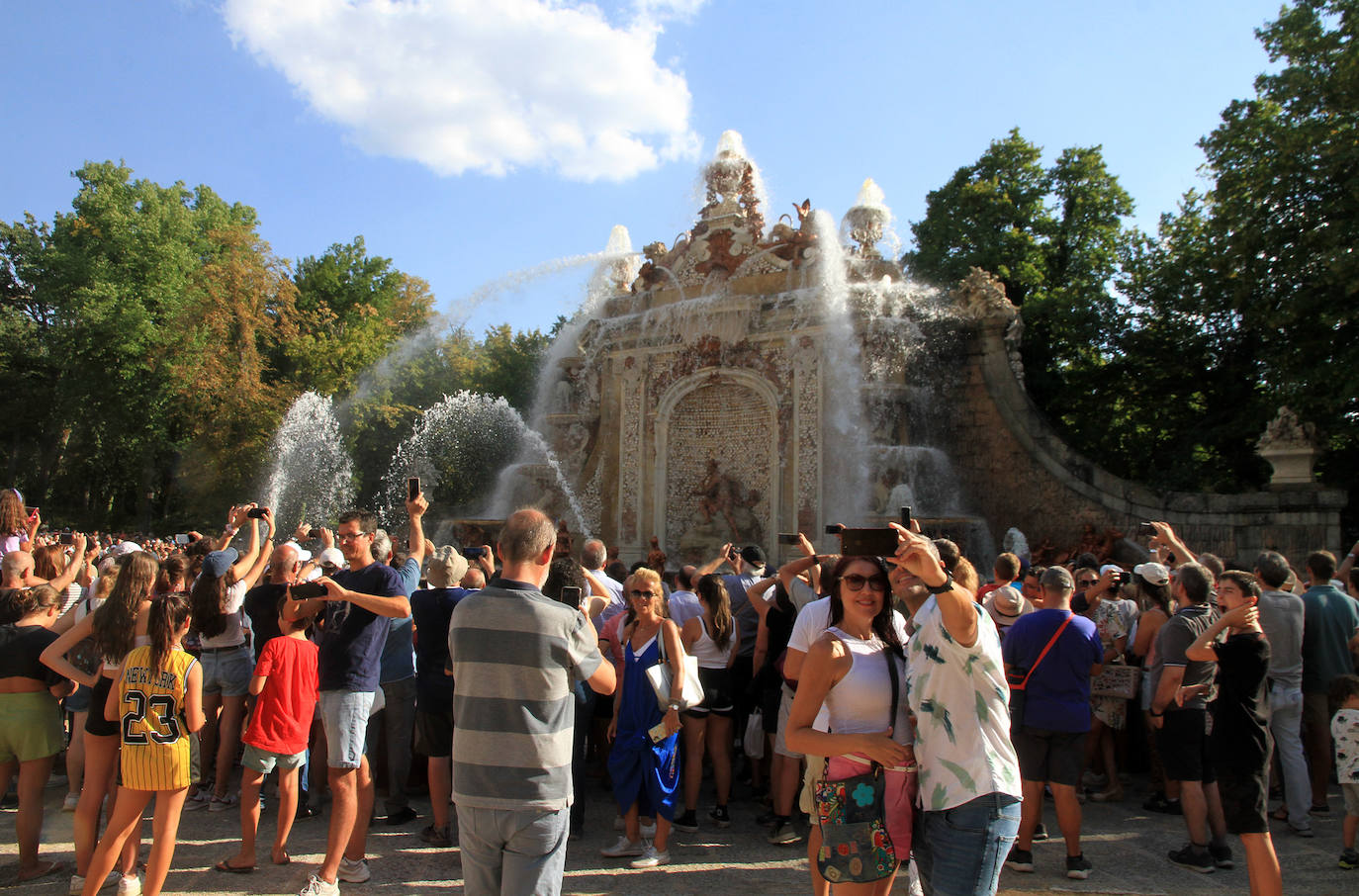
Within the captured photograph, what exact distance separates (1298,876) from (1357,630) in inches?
79.1

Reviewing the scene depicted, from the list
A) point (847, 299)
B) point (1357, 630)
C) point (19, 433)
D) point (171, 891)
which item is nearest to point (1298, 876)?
point (1357, 630)

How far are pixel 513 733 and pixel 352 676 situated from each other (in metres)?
2.03

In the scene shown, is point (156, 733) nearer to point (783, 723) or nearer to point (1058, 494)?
point (783, 723)

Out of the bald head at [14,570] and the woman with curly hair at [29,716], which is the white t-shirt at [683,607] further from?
the bald head at [14,570]

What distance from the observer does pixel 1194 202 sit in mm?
19484

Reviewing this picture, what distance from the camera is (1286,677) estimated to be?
20.0ft

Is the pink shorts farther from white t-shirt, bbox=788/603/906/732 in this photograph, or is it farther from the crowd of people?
white t-shirt, bbox=788/603/906/732

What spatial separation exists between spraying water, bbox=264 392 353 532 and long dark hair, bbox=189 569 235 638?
19.1 meters

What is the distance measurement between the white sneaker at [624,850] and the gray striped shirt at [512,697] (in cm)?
230

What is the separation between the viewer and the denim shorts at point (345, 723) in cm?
468

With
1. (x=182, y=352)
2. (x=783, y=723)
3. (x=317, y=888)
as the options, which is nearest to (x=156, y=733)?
(x=317, y=888)

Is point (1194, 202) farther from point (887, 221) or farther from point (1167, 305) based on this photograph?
point (887, 221)

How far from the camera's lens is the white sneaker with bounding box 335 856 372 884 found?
15.9ft

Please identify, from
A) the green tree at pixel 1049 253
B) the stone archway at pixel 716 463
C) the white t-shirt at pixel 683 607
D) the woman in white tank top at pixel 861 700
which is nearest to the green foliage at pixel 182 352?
the stone archway at pixel 716 463
